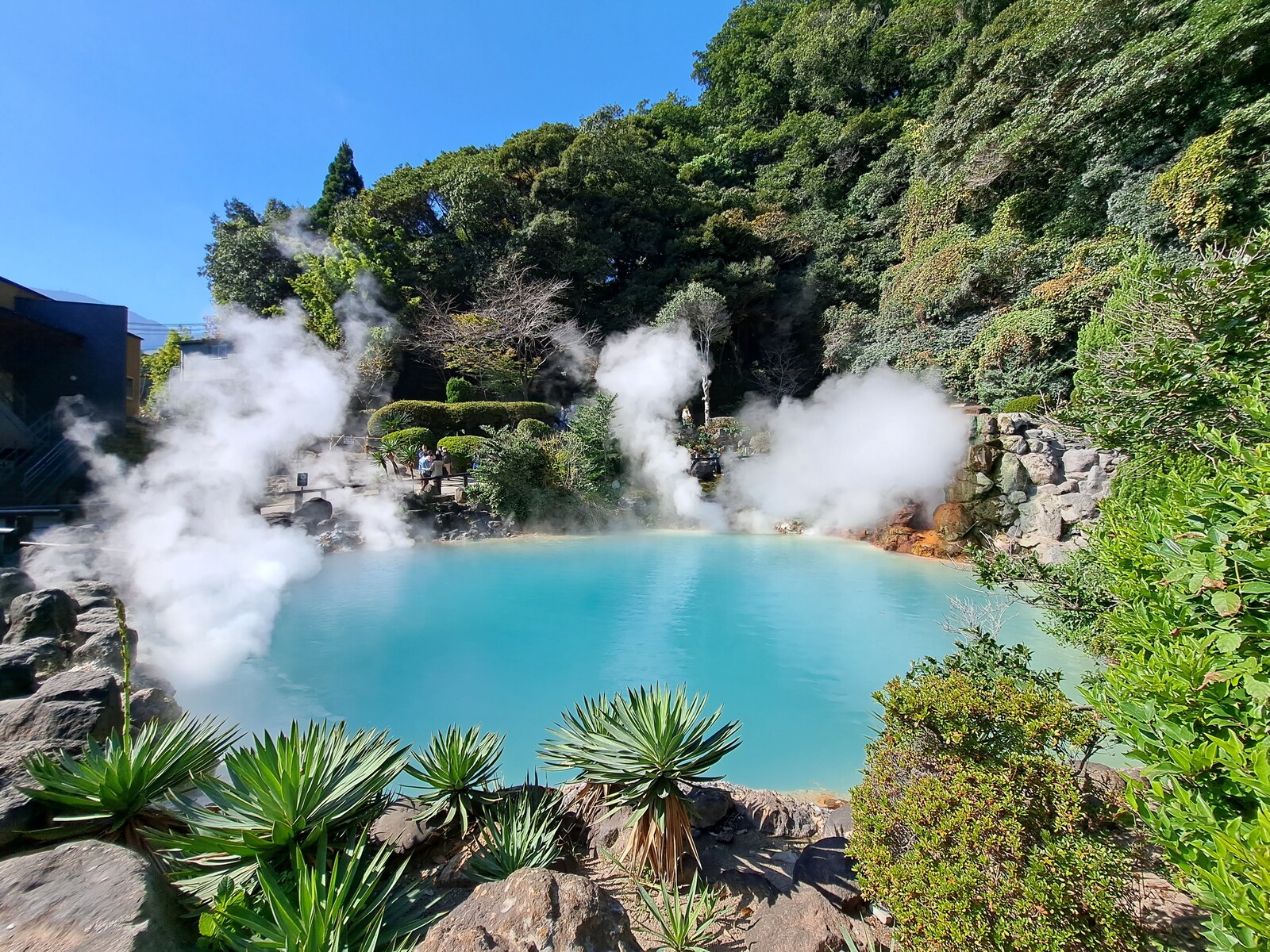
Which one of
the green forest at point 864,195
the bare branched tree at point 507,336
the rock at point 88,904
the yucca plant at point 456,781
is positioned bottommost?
the yucca plant at point 456,781

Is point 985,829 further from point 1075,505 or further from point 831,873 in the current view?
point 1075,505

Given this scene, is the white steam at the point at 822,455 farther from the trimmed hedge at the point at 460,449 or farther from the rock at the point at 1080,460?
the trimmed hedge at the point at 460,449

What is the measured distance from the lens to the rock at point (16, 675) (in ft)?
13.4

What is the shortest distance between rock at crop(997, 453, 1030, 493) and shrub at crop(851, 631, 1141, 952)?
10.7 meters

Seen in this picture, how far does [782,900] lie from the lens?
8.30 ft

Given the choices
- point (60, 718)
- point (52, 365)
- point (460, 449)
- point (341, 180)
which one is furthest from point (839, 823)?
point (341, 180)

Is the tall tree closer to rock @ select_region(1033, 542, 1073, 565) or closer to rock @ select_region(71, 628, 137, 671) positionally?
rock @ select_region(1033, 542, 1073, 565)

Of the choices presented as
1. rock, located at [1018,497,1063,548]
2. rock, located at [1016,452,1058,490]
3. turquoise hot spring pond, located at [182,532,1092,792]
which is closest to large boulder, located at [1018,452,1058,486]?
rock, located at [1016,452,1058,490]

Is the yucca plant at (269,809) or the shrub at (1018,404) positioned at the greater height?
the shrub at (1018,404)

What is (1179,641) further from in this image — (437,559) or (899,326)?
(899,326)

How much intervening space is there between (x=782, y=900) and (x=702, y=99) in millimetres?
36212

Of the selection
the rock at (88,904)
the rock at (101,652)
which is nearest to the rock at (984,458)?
the rock at (88,904)

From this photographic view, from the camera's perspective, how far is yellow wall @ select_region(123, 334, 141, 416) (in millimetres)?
14055

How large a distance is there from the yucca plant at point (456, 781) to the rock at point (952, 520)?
11111 millimetres
